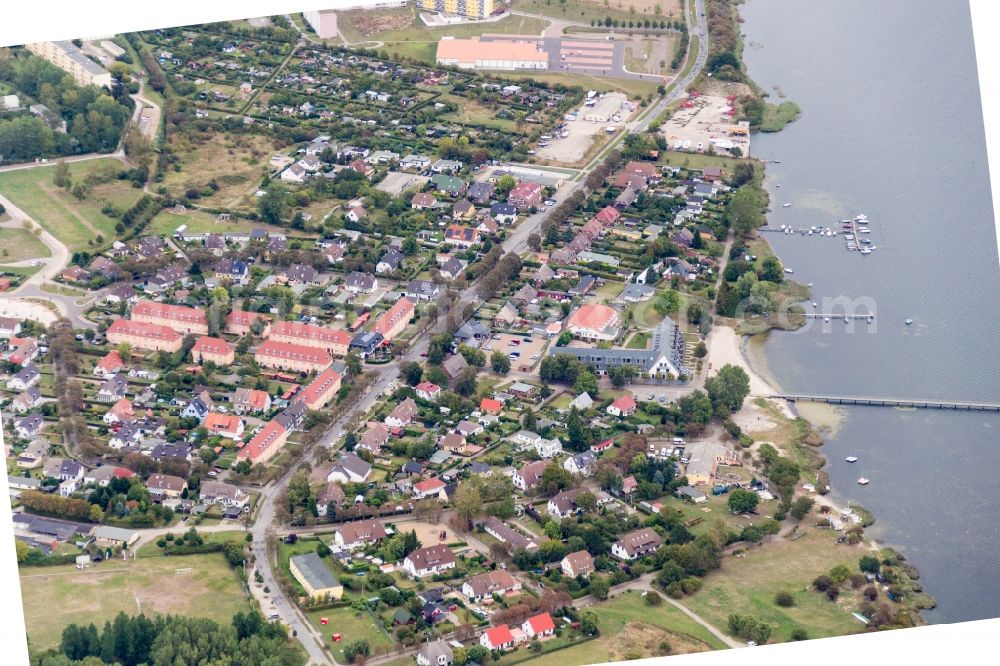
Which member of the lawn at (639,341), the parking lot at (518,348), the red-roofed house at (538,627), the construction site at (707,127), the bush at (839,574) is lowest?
the parking lot at (518,348)

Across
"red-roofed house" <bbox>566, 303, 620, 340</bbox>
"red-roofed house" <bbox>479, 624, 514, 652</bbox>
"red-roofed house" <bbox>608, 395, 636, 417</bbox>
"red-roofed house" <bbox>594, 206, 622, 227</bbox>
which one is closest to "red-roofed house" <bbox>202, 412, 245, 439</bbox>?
"red-roofed house" <bbox>608, 395, 636, 417</bbox>

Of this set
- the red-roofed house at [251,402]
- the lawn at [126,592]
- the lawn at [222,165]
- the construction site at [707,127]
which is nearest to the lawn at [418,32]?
the construction site at [707,127]

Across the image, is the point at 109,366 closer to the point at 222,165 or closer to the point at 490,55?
the point at 222,165

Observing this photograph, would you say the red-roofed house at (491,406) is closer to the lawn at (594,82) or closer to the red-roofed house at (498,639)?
the red-roofed house at (498,639)

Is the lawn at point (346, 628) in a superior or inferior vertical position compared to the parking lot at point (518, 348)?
superior

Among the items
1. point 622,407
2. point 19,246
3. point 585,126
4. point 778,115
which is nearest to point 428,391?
point 622,407

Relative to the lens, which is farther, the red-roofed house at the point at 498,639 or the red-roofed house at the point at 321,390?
the red-roofed house at the point at 321,390
